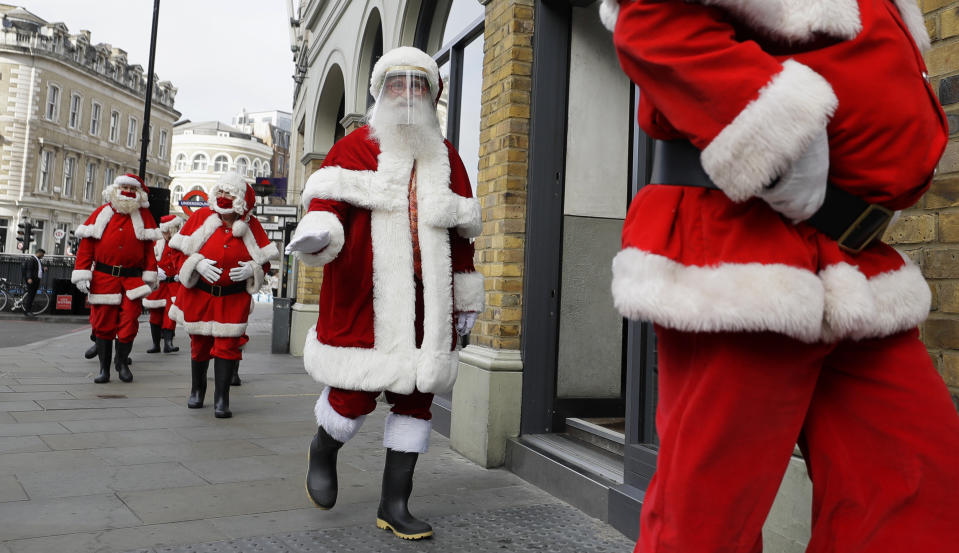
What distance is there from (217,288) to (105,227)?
2.33 metres

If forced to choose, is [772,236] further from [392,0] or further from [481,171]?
[392,0]

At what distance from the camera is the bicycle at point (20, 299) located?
2072 cm

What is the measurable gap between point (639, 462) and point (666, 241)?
214cm

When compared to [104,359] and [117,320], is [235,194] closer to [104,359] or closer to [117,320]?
[117,320]

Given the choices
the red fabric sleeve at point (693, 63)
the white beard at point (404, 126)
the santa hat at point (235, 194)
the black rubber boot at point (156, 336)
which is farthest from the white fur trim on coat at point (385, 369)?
the black rubber boot at point (156, 336)

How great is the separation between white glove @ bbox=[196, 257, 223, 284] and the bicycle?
17019 mm

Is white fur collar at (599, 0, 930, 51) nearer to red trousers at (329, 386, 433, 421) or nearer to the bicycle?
red trousers at (329, 386, 433, 421)

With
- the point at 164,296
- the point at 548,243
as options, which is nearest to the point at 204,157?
the point at 164,296

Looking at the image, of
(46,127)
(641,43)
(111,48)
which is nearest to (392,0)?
(641,43)

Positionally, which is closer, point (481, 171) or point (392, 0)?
point (481, 171)

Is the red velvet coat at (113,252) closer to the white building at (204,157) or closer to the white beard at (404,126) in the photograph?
the white beard at (404,126)

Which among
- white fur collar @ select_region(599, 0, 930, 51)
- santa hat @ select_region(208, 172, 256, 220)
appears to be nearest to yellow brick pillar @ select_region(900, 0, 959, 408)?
white fur collar @ select_region(599, 0, 930, 51)

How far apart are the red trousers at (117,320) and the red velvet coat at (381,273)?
520 cm

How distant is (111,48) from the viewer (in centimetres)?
5694
